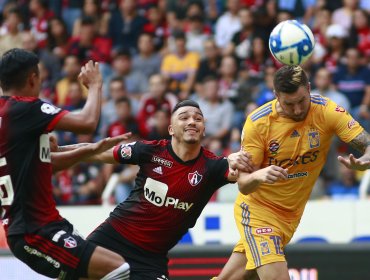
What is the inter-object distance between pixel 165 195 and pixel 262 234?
0.93 m

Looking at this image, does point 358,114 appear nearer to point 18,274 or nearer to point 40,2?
point 18,274

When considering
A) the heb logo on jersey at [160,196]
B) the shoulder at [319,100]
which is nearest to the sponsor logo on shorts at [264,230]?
the heb logo on jersey at [160,196]

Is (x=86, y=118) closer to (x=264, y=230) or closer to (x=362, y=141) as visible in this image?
(x=264, y=230)

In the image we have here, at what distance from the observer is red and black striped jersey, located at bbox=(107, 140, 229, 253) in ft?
27.2

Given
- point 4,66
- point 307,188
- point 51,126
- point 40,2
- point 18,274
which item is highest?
point 40,2

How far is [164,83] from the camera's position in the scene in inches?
603

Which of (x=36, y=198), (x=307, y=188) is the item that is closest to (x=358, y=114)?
(x=307, y=188)

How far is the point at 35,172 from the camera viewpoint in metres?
7.13

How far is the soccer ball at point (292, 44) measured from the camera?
8.38m

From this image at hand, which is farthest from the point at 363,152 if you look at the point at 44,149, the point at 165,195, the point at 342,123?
the point at 44,149

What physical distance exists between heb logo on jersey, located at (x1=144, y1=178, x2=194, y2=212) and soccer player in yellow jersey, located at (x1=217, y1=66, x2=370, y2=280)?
1.91 feet

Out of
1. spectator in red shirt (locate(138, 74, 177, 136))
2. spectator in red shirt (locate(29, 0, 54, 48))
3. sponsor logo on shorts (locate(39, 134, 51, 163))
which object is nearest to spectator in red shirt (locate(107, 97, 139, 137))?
spectator in red shirt (locate(138, 74, 177, 136))

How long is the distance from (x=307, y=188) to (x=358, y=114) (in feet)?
18.5

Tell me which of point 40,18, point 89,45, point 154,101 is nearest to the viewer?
point 154,101
